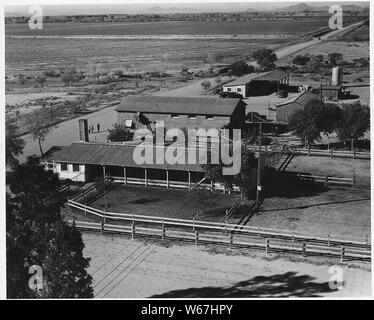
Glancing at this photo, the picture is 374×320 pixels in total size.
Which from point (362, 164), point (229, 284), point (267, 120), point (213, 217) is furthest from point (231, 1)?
point (267, 120)

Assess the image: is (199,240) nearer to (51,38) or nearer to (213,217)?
(213,217)

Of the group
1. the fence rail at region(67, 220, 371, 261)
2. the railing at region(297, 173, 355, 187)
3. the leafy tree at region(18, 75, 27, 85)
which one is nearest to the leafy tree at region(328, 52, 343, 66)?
the leafy tree at region(18, 75, 27, 85)

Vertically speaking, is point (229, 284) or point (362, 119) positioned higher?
A: point (362, 119)

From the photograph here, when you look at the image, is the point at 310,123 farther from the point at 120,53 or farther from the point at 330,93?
the point at 120,53

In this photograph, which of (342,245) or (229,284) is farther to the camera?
(342,245)

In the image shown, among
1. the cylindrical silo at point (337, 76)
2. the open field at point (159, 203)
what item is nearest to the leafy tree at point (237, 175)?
the open field at point (159, 203)

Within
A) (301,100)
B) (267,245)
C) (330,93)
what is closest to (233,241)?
(267,245)
